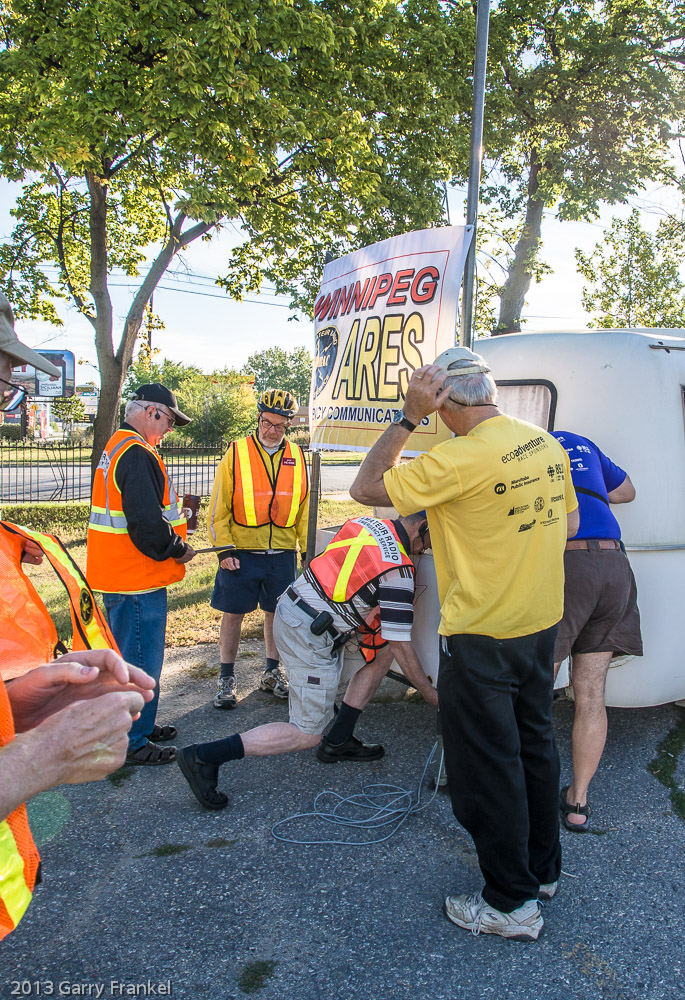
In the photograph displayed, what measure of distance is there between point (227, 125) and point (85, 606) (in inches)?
304

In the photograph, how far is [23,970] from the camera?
2.29 meters

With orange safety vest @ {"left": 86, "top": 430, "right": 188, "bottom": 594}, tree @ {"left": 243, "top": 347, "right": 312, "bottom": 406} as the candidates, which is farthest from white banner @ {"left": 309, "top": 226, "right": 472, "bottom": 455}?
tree @ {"left": 243, "top": 347, "right": 312, "bottom": 406}

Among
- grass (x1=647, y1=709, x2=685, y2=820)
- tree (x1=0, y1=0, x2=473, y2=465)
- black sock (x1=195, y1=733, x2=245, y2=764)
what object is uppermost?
tree (x1=0, y1=0, x2=473, y2=465)

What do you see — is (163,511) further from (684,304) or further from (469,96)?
(684,304)

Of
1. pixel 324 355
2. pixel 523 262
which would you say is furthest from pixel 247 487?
pixel 523 262

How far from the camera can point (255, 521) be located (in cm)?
463

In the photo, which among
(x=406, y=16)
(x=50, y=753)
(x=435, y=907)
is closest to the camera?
(x=50, y=753)

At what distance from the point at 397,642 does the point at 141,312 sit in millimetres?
8717

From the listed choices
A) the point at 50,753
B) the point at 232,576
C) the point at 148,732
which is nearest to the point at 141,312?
the point at 232,576

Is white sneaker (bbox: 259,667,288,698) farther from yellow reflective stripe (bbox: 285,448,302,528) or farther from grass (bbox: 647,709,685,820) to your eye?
grass (bbox: 647,709,685,820)

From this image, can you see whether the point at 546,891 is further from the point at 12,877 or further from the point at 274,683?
the point at 274,683

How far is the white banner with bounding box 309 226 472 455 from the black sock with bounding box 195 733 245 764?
5.60 feet

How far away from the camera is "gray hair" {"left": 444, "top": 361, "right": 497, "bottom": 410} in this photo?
101 inches

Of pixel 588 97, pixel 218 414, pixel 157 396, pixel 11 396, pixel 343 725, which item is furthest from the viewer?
pixel 218 414
